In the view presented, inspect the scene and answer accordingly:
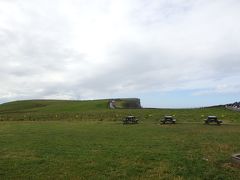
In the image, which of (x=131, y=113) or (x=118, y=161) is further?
(x=131, y=113)

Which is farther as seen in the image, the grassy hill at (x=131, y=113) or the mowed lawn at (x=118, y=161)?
the grassy hill at (x=131, y=113)

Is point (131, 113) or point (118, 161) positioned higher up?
point (131, 113)

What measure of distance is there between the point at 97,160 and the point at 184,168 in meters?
3.69

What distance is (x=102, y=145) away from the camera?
1997 cm

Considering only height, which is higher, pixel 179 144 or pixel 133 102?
pixel 133 102

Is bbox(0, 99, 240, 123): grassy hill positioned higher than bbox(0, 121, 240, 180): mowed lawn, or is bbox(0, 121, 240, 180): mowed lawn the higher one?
bbox(0, 99, 240, 123): grassy hill

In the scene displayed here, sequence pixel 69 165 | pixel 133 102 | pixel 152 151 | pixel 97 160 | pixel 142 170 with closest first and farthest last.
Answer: pixel 142 170
pixel 69 165
pixel 97 160
pixel 152 151
pixel 133 102

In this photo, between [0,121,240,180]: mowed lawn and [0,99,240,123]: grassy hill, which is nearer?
[0,121,240,180]: mowed lawn

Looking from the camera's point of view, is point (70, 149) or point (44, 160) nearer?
point (44, 160)

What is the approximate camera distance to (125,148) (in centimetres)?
1858

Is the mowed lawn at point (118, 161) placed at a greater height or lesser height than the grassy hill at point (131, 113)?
lesser

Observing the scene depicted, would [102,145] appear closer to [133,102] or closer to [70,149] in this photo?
[70,149]

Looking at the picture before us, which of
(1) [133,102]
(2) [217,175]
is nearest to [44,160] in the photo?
(2) [217,175]

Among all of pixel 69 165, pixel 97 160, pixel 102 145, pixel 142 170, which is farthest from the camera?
pixel 102 145
